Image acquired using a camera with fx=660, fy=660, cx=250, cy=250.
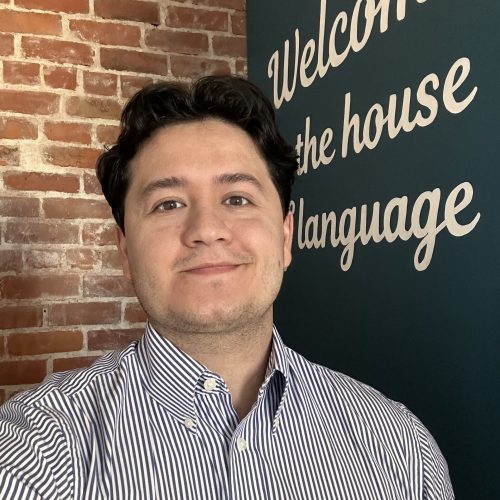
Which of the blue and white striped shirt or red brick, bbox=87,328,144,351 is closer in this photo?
the blue and white striped shirt

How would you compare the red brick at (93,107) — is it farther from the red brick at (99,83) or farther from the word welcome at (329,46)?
the word welcome at (329,46)

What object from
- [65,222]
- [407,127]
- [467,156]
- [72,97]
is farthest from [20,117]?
[467,156]

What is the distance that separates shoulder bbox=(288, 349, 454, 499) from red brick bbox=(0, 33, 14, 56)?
1.51 meters

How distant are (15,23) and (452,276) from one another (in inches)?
65.1

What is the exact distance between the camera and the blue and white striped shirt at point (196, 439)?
1.02 meters

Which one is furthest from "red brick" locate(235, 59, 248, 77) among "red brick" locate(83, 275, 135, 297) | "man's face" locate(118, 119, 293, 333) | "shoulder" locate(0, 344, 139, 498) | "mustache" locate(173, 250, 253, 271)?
"shoulder" locate(0, 344, 139, 498)

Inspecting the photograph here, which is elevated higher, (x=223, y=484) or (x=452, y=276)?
(x=452, y=276)

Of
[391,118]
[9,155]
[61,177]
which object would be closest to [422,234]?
[391,118]

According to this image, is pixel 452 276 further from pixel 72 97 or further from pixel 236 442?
pixel 72 97

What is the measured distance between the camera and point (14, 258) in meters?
2.17

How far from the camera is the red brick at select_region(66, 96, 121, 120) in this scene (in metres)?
2.27

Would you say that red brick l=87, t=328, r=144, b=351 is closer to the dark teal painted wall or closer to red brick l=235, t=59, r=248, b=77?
the dark teal painted wall

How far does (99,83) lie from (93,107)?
0.09 m

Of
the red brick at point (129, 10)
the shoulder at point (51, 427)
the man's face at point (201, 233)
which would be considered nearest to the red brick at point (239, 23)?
the red brick at point (129, 10)
